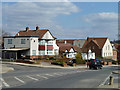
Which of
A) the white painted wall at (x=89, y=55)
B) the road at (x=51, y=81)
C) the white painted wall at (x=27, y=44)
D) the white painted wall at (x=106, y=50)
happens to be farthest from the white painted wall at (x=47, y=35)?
the road at (x=51, y=81)

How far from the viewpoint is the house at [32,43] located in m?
57.1

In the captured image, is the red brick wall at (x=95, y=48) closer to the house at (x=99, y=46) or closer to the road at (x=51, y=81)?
the house at (x=99, y=46)

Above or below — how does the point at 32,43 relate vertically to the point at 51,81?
above

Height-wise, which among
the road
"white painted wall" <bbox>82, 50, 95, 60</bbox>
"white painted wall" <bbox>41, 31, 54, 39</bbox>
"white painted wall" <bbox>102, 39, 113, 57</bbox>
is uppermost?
"white painted wall" <bbox>41, 31, 54, 39</bbox>

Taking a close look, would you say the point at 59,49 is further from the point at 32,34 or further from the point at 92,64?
the point at 92,64

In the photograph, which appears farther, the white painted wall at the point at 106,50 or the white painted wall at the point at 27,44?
the white painted wall at the point at 106,50

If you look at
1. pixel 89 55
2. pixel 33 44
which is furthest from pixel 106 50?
pixel 33 44

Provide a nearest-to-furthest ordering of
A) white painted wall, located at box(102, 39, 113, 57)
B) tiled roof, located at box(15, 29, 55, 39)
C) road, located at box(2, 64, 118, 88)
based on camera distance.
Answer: road, located at box(2, 64, 118, 88), tiled roof, located at box(15, 29, 55, 39), white painted wall, located at box(102, 39, 113, 57)

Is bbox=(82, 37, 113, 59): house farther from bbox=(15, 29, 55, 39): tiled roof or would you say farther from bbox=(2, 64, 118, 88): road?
bbox=(2, 64, 118, 88): road

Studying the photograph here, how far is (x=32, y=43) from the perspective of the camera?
57281 mm

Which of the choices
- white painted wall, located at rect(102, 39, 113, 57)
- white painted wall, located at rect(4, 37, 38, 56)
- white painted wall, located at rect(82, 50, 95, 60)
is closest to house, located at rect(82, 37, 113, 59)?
white painted wall, located at rect(102, 39, 113, 57)

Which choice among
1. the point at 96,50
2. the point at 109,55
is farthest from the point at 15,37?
the point at 109,55

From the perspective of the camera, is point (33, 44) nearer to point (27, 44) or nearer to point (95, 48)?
point (27, 44)

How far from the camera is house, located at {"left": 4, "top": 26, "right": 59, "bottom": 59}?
5708 cm
